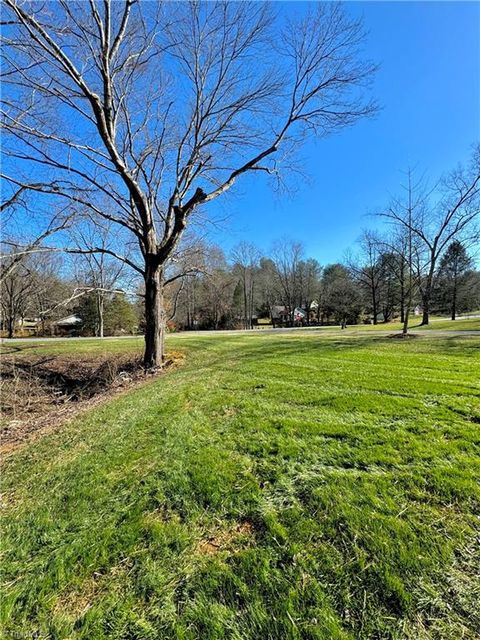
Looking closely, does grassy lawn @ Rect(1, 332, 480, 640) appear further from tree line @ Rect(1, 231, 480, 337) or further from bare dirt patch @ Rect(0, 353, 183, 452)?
tree line @ Rect(1, 231, 480, 337)

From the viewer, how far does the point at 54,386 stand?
9.48 metres

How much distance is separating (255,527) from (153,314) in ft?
25.8

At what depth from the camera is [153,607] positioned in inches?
61.2

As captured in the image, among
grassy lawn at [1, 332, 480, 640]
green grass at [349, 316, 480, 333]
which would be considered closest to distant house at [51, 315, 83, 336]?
green grass at [349, 316, 480, 333]

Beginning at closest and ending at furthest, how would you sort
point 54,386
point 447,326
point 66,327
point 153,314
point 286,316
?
point 153,314
point 54,386
point 447,326
point 66,327
point 286,316

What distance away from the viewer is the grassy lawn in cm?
147

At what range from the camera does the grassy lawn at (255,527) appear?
1468 millimetres

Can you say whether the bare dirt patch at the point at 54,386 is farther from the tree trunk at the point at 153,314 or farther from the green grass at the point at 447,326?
the green grass at the point at 447,326

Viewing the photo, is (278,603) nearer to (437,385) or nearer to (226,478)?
(226,478)

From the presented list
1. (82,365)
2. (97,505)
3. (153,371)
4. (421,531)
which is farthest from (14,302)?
(421,531)

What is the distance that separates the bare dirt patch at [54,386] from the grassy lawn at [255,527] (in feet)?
5.61

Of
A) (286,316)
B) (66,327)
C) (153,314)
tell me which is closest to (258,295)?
(286,316)

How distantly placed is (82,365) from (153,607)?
1133 centimetres

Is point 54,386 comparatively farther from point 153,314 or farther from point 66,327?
point 66,327
